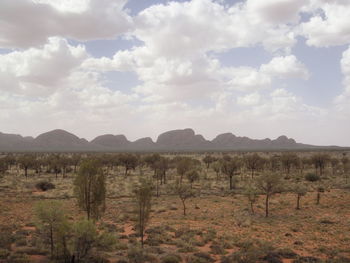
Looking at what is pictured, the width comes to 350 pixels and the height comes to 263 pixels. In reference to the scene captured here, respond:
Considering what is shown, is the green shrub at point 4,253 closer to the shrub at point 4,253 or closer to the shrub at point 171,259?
the shrub at point 4,253

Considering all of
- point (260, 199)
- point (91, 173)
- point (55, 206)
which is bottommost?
point (260, 199)

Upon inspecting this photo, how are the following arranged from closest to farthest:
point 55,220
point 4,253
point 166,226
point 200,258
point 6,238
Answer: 1. point 4,253
2. point 55,220
3. point 200,258
4. point 6,238
5. point 166,226

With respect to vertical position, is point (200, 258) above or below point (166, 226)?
above

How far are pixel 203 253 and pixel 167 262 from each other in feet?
9.53

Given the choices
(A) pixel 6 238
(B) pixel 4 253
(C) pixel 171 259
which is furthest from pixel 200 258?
(A) pixel 6 238

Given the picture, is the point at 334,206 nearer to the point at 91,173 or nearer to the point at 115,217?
the point at 115,217

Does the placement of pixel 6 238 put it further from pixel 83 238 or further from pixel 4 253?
pixel 83 238

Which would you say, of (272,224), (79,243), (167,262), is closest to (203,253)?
(167,262)

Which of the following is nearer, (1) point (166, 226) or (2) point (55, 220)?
(2) point (55, 220)

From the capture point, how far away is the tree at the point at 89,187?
2214cm

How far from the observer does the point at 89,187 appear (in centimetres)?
2227

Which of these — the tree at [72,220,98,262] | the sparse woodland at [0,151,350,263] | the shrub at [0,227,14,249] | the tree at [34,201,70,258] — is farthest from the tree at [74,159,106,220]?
the tree at [72,220,98,262]

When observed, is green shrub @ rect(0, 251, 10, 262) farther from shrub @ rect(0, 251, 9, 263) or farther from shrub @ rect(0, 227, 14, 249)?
shrub @ rect(0, 227, 14, 249)

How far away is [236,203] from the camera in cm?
3953
